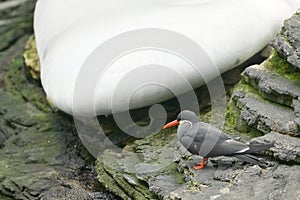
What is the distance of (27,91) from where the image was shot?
20.4 feet

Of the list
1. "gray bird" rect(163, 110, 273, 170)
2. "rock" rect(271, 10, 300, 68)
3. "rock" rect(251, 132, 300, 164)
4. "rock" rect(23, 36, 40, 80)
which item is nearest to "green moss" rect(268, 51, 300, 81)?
"rock" rect(271, 10, 300, 68)

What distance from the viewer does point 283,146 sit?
3756mm

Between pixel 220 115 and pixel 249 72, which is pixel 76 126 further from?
pixel 249 72

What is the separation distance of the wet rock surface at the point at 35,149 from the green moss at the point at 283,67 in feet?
4.89

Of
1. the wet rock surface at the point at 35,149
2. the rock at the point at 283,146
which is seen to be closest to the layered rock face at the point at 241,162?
the rock at the point at 283,146

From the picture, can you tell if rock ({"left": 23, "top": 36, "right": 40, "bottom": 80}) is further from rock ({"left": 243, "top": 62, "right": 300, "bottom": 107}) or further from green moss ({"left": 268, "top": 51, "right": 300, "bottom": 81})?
green moss ({"left": 268, "top": 51, "right": 300, "bottom": 81})

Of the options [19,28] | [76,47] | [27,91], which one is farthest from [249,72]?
[19,28]

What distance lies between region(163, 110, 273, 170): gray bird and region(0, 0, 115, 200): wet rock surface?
82cm

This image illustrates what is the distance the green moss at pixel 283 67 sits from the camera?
4320mm

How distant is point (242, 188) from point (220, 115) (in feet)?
4.10

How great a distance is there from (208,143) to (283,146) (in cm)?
46

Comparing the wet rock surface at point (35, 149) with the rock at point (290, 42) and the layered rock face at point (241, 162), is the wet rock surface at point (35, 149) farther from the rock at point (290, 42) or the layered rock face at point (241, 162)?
the rock at point (290, 42)

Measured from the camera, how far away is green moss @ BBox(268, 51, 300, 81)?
4320 millimetres

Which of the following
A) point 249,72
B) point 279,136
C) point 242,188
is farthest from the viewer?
point 249,72
